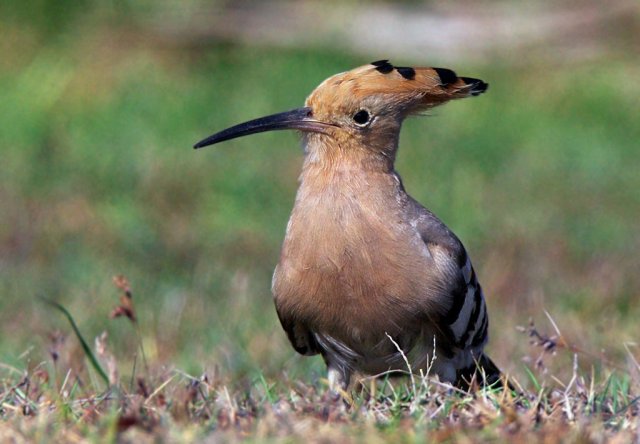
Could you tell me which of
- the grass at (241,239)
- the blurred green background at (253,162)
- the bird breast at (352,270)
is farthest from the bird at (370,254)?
the blurred green background at (253,162)

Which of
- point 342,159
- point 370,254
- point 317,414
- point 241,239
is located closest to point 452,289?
point 370,254

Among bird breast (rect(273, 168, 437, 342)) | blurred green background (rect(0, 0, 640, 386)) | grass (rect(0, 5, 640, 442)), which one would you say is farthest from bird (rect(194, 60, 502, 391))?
blurred green background (rect(0, 0, 640, 386))

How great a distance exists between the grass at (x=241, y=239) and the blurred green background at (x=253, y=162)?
0.02 metres

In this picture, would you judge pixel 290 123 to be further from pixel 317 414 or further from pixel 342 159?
pixel 317 414

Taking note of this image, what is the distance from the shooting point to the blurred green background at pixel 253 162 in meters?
4.39

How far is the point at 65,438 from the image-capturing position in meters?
Result: 2.12

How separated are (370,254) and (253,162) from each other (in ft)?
12.1

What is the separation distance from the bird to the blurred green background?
55cm

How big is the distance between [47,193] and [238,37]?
3073mm

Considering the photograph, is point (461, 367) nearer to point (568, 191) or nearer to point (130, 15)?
point (568, 191)

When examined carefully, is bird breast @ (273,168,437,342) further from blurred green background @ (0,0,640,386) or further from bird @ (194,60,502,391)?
blurred green background @ (0,0,640,386)

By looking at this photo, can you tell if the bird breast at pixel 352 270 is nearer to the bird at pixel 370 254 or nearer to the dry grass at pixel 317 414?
the bird at pixel 370 254

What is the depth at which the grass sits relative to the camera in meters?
2.41

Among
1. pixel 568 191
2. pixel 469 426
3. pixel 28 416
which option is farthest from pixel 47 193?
pixel 469 426
